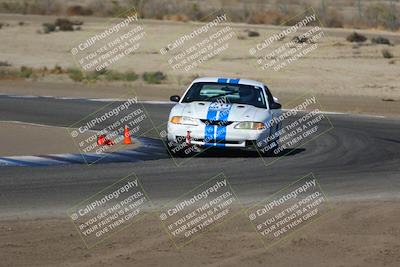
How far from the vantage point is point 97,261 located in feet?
32.6

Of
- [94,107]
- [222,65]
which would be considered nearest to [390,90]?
[222,65]

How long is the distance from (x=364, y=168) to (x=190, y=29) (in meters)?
32.5

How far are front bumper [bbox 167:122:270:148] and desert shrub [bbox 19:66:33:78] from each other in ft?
68.4

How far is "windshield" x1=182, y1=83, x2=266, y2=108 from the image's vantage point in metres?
18.0

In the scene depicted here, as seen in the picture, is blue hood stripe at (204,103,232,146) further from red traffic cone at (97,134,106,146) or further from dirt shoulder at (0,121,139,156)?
red traffic cone at (97,134,106,146)

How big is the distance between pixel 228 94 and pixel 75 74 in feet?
64.6

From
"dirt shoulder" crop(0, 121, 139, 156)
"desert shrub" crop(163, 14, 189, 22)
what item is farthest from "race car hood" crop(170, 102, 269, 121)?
"desert shrub" crop(163, 14, 189, 22)

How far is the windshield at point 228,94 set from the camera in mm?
17970

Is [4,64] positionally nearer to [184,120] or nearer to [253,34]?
[253,34]

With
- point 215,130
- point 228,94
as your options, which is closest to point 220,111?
point 215,130

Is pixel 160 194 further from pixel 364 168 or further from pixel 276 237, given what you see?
pixel 364 168

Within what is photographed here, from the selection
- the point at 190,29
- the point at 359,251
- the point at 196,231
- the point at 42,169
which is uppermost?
the point at 190,29

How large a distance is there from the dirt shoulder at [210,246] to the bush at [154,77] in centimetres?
2380

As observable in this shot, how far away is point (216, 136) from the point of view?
1692 cm
